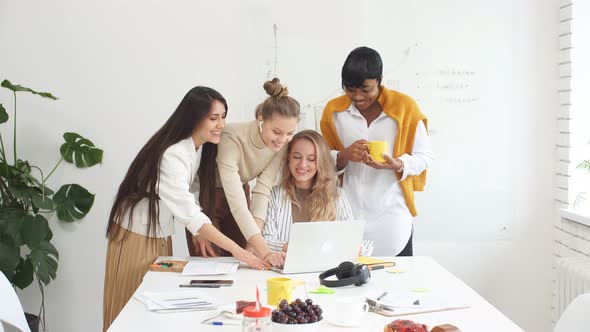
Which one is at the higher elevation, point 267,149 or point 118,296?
point 267,149

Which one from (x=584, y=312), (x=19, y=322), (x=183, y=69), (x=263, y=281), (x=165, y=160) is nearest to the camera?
(x=584, y=312)

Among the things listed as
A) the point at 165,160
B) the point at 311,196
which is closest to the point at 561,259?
the point at 311,196

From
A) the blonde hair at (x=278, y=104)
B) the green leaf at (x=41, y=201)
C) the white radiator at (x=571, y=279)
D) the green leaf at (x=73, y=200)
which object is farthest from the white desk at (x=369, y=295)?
the green leaf at (x=73, y=200)

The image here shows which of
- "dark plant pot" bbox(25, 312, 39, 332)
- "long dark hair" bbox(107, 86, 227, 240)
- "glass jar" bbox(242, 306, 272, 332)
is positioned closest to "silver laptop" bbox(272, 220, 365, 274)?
"long dark hair" bbox(107, 86, 227, 240)

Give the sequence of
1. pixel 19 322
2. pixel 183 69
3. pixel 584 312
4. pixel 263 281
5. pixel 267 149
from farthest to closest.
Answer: pixel 183 69 → pixel 267 149 → pixel 263 281 → pixel 19 322 → pixel 584 312

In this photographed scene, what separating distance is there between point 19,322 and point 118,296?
0.60 m

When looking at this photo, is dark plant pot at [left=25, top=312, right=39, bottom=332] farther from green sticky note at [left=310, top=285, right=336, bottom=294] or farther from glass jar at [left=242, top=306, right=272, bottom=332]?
glass jar at [left=242, top=306, right=272, bottom=332]

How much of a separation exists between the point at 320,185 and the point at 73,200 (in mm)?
1637

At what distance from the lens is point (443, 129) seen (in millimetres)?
4105

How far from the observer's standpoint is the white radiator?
3543mm

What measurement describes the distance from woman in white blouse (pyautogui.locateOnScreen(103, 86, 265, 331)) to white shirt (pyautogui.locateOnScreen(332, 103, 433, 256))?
0.73 metres

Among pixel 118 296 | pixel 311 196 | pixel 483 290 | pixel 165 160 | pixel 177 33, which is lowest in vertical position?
pixel 483 290

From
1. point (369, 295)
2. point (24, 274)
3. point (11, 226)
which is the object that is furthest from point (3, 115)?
point (369, 295)

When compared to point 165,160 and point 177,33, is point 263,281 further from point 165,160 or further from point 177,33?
point 177,33
